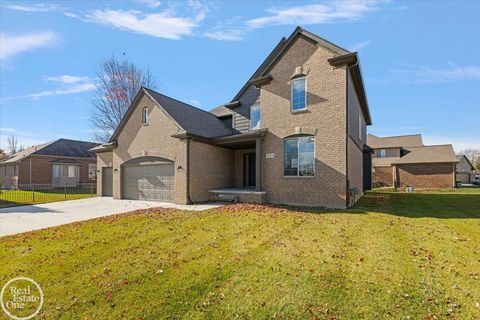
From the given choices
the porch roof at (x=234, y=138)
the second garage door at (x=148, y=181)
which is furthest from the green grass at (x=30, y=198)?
the porch roof at (x=234, y=138)

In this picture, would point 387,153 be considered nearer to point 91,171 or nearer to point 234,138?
point 234,138

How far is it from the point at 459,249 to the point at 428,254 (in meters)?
1.01

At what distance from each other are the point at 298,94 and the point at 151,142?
30.7ft

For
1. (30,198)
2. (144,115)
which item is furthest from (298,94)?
(30,198)

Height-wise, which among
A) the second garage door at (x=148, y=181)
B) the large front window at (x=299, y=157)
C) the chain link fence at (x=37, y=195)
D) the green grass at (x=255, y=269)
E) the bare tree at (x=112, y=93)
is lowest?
the chain link fence at (x=37, y=195)

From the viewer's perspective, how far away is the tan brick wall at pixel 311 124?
11.2 meters

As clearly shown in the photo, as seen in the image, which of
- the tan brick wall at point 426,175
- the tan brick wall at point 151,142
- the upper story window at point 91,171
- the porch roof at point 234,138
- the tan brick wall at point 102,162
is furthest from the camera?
the upper story window at point 91,171

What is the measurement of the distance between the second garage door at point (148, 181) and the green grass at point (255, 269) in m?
6.36

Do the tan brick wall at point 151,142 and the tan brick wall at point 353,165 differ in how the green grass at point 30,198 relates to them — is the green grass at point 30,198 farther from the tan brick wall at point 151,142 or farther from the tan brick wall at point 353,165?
the tan brick wall at point 353,165

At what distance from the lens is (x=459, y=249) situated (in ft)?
18.5

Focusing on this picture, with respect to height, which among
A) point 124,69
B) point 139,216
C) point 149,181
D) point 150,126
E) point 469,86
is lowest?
point 139,216

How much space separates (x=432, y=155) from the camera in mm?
29125

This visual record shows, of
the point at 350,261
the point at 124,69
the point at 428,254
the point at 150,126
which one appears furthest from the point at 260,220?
the point at 124,69

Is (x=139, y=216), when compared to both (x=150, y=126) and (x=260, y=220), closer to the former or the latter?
(x=260, y=220)
